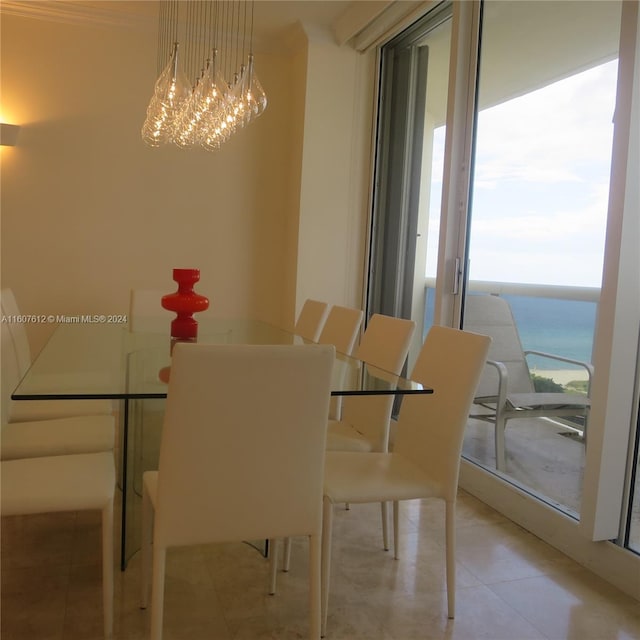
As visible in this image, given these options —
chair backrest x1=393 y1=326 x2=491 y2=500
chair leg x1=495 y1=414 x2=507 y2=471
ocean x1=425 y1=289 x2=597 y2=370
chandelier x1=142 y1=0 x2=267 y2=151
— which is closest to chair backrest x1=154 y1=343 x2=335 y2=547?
chair backrest x1=393 y1=326 x2=491 y2=500

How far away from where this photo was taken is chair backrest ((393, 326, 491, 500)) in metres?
2.14

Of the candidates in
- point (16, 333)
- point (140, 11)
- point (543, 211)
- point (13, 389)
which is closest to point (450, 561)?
point (543, 211)

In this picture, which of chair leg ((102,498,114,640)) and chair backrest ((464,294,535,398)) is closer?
chair leg ((102,498,114,640))

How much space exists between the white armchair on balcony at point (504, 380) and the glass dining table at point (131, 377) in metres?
0.93

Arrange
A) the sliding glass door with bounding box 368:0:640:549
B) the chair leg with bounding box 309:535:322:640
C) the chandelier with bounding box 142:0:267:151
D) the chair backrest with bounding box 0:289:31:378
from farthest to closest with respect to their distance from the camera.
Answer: the chandelier with bounding box 142:0:267:151
the chair backrest with bounding box 0:289:31:378
the sliding glass door with bounding box 368:0:640:549
the chair leg with bounding box 309:535:322:640

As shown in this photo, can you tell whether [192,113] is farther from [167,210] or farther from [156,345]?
[167,210]

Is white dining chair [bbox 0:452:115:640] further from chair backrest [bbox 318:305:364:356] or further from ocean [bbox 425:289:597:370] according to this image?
→ ocean [bbox 425:289:597:370]

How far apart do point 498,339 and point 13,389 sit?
7.42 ft

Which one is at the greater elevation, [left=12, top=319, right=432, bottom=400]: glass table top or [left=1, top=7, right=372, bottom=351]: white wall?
[left=1, top=7, right=372, bottom=351]: white wall

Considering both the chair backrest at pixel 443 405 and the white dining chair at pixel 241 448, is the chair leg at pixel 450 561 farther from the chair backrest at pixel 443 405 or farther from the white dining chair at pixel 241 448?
the white dining chair at pixel 241 448

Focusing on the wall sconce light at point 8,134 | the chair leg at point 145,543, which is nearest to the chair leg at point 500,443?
the chair leg at point 145,543

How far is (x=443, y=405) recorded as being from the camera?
2.25 metres

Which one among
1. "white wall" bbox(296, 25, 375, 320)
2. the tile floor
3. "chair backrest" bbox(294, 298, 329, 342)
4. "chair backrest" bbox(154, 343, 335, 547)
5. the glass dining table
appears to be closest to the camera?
"chair backrest" bbox(154, 343, 335, 547)

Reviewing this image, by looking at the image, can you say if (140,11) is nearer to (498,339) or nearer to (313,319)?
(313,319)
